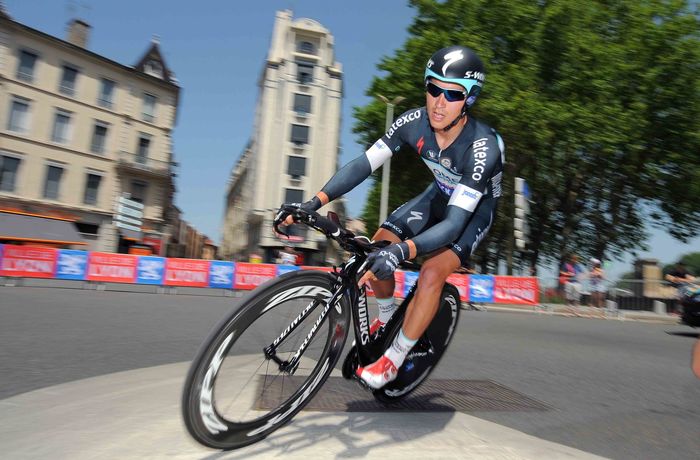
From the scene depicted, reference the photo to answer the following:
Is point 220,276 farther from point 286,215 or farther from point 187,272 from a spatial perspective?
point 286,215

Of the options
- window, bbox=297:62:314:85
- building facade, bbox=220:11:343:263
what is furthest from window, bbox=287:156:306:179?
window, bbox=297:62:314:85

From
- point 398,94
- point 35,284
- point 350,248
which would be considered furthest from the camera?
point 398,94

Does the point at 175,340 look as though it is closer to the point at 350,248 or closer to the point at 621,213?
the point at 350,248

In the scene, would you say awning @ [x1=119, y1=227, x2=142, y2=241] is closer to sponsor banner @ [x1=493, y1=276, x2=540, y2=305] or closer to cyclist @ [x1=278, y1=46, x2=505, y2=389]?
sponsor banner @ [x1=493, y1=276, x2=540, y2=305]

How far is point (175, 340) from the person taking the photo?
22.1ft

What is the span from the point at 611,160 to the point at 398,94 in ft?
32.7

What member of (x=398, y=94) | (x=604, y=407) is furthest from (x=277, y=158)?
(x=604, y=407)

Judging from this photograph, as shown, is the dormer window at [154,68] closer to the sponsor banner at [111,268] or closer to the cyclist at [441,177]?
the sponsor banner at [111,268]

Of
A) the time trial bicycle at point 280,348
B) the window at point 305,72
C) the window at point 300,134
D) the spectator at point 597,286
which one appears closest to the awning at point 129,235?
the window at point 300,134

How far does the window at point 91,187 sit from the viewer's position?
107 ft

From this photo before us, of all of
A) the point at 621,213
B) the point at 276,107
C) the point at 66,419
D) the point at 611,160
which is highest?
the point at 276,107

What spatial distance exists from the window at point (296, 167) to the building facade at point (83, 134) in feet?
30.0

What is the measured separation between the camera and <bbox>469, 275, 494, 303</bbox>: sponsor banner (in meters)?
18.2

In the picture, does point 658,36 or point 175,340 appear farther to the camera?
point 658,36
